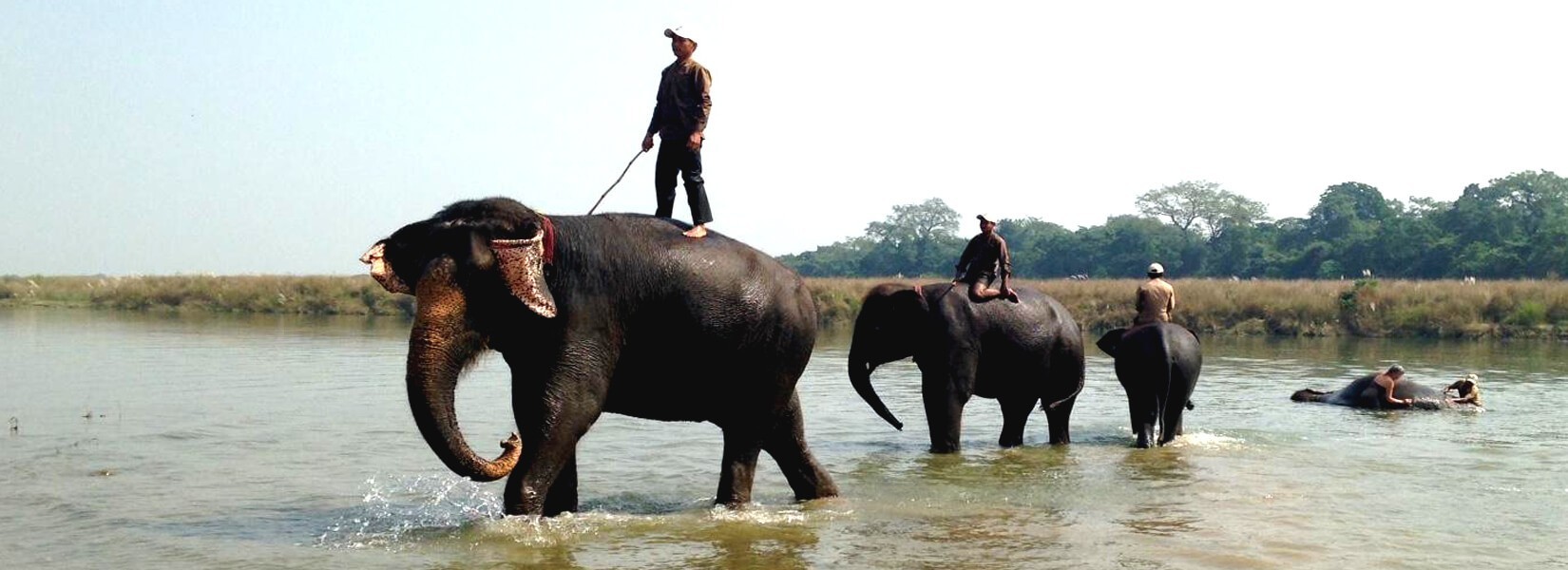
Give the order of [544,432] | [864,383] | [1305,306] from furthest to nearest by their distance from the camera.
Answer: [1305,306], [864,383], [544,432]

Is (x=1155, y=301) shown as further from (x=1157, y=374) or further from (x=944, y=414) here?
(x=944, y=414)

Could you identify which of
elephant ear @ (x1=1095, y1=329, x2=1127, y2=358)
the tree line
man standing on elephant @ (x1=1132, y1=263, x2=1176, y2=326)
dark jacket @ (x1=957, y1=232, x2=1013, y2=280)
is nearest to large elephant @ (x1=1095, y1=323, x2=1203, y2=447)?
man standing on elephant @ (x1=1132, y1=263, x2=1176, y2=326)

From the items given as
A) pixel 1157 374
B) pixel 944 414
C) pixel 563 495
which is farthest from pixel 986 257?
pixel 563 495

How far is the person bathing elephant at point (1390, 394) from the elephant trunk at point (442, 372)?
13.2 metres

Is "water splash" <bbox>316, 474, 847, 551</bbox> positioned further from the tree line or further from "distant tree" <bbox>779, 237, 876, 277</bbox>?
"distant tree" <bbox>779, 237, 876, 277</bbox>

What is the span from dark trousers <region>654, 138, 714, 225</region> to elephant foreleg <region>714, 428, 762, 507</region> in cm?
129

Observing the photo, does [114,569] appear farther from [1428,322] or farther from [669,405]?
[1428,322]

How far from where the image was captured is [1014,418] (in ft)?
47.4

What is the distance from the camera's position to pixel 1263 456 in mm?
13625

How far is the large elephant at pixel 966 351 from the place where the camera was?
44.1 feet

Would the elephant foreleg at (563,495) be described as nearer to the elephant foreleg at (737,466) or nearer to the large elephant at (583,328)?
the large elephant at (583,328)

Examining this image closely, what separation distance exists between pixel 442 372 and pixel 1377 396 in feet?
44.7

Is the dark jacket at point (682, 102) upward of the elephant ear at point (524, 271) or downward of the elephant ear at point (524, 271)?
upward

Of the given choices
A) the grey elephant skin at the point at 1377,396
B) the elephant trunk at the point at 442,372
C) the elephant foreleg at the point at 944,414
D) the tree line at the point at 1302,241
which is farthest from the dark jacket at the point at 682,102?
the tree line at the point at 1302,241
